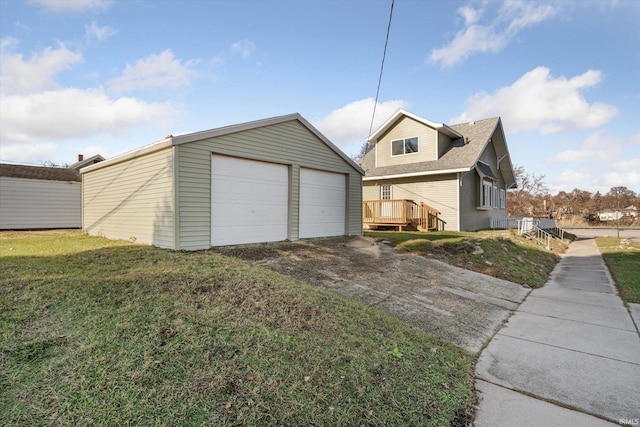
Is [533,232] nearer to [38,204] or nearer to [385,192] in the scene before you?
[385,192]

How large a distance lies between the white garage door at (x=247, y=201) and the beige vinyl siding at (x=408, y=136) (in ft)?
34.2

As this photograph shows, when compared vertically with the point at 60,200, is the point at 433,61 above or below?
above

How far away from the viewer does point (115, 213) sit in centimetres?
965

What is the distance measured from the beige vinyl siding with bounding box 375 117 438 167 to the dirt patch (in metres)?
9.75

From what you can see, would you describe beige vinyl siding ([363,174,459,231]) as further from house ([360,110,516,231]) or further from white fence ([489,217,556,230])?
white fence ([489,217,556,230])

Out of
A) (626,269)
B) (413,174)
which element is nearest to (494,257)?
(626,269)

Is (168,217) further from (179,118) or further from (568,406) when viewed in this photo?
(179,118)

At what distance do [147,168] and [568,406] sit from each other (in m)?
8.98

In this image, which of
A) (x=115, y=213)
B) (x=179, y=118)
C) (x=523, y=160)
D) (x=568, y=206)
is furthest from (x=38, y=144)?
(x=568, y=206)

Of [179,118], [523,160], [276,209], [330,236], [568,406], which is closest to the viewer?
[568,406]

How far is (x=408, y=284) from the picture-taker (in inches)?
248

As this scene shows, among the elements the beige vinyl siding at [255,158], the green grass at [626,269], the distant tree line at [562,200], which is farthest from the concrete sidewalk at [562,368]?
the distant tree line at [562,200]

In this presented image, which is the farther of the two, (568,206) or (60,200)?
(568,206)

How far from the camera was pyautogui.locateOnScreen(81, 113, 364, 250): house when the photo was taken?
718 centimetres
